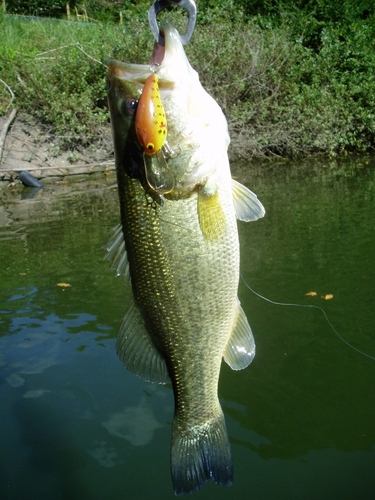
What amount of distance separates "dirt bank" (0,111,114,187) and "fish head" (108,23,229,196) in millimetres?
11402

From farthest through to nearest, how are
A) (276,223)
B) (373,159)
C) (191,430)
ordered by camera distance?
1. (373,159)
2. (276,223)
3. (191,430)

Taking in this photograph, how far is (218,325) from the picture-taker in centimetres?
224

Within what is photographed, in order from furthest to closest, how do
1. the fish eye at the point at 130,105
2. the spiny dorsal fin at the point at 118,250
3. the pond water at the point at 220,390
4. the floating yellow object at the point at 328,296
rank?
the floating yellow object at the point at 328,296
the pond water at the point at 220,390
the spiny dorsal fin at the point at 118,250
the fish eye at the point at 130,105

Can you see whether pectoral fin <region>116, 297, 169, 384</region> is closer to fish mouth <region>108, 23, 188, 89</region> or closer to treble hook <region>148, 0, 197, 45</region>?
fish mouth <region>108, 23, 188, 89</region>

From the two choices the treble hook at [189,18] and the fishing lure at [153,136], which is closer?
the fishing lure at [153,136]

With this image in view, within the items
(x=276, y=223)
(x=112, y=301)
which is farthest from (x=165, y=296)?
(x=276, y=223)

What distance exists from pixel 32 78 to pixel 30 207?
597 centimetres

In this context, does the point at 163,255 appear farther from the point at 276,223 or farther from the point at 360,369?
the point at 276,223

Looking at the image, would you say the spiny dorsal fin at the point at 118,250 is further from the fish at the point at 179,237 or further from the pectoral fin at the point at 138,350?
the pectoral fin at the point at 138,350

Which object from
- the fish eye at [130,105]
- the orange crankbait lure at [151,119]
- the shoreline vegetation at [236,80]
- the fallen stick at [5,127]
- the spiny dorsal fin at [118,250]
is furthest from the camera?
the shoreline vegetation at [236,80]

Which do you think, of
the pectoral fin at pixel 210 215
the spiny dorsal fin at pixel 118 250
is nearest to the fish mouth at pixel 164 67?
the pectoral fin at pixel 210 215

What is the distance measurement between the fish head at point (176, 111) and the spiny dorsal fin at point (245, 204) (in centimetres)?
21

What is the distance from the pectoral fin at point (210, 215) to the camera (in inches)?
81.2

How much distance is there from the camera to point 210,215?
2.07 m
